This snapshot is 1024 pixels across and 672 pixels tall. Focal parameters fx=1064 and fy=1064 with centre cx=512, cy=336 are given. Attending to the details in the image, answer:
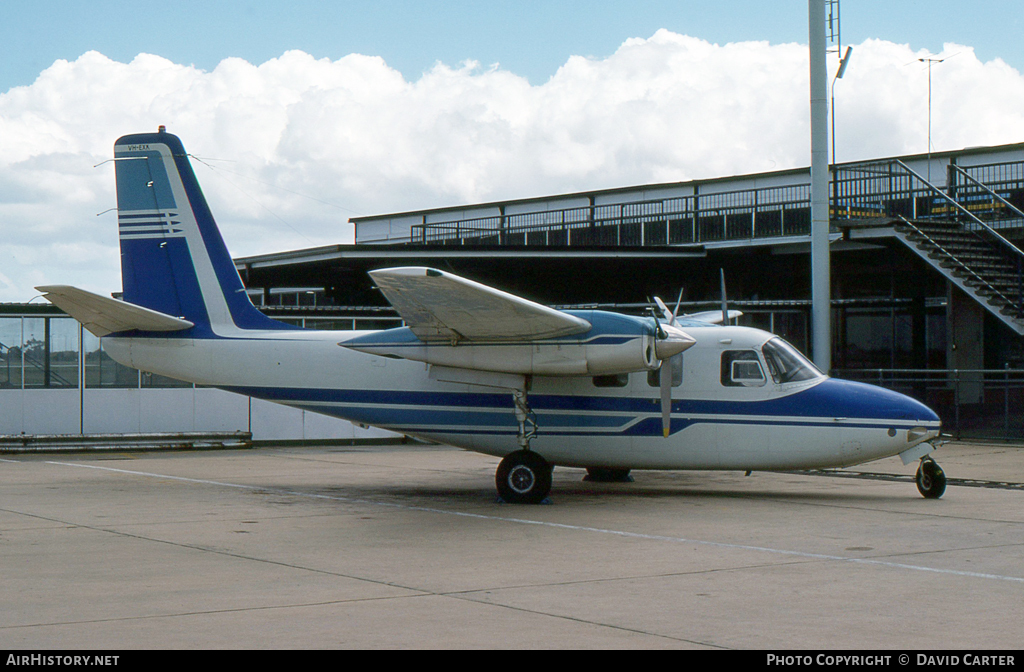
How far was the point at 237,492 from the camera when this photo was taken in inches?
638

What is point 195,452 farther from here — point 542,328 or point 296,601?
point 296,601

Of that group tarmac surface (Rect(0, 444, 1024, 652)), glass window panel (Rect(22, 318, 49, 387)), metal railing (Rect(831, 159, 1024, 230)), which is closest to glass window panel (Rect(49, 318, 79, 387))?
glass window panel (Rect(22, 318, 49, 387))

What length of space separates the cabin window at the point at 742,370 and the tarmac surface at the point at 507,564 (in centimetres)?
169

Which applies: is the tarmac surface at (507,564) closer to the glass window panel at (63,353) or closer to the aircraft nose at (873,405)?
the aircraft nose at (873,405)

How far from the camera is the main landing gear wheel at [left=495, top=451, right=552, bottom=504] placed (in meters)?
14.6

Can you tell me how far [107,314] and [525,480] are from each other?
21.7 feet

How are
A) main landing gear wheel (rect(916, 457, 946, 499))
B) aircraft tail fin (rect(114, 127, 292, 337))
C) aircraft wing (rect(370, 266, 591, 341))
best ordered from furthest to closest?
aircraft tail fin (rect(114, 127, 292, 337)) < main landing gear wheel (rect(916, 457, 946, 499)) < aircraft wing (rect(370, 266, 591, 341))

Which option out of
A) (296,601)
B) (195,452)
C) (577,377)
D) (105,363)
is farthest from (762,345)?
(105,363)

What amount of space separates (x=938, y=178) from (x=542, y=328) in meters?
20.0

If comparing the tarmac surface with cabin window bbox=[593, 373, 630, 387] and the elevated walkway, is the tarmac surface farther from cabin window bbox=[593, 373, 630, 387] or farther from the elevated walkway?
the elevated walkway

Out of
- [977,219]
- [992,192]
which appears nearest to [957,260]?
[977,219]

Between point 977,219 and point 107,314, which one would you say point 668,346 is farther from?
point 977,219

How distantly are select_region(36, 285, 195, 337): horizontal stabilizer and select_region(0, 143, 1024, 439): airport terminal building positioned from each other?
28.1 ft

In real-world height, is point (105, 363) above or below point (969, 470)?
above
